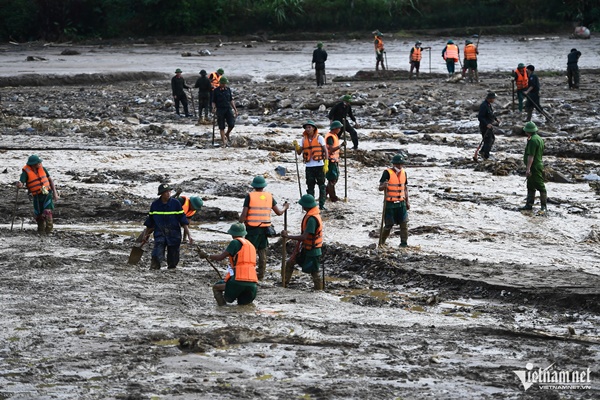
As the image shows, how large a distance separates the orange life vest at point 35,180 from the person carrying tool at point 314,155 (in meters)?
4.43

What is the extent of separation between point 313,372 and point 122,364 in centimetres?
182

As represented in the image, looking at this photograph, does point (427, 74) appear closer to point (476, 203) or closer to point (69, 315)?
point (476, 203)

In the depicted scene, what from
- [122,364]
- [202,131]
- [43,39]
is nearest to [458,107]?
[202,131]

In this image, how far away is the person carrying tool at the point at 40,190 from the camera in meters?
15.6

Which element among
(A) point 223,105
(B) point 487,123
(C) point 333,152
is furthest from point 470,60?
(C) point 333,152

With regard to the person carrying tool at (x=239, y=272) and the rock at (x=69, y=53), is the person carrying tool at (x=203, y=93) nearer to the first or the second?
the person carrying tool at (x=239, y=272)

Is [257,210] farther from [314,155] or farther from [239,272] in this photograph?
[314,155]

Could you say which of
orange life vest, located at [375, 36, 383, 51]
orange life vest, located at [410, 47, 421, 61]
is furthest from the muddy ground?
orange life vest, located at [375, 36, 383, 51]

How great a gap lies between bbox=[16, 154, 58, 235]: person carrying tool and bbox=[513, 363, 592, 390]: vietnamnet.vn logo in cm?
915

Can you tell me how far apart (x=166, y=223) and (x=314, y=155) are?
4.64 meters

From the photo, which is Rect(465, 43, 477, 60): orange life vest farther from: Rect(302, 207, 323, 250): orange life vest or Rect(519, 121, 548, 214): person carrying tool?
Rect(302, 207, 323, 250): orange life vest

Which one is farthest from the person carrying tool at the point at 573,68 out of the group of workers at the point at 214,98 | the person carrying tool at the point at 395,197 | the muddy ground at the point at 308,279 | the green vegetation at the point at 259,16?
the green vegetation at the point at 259,16

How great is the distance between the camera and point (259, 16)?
2016 inches

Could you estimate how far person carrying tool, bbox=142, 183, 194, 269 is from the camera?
1343 centimetres
